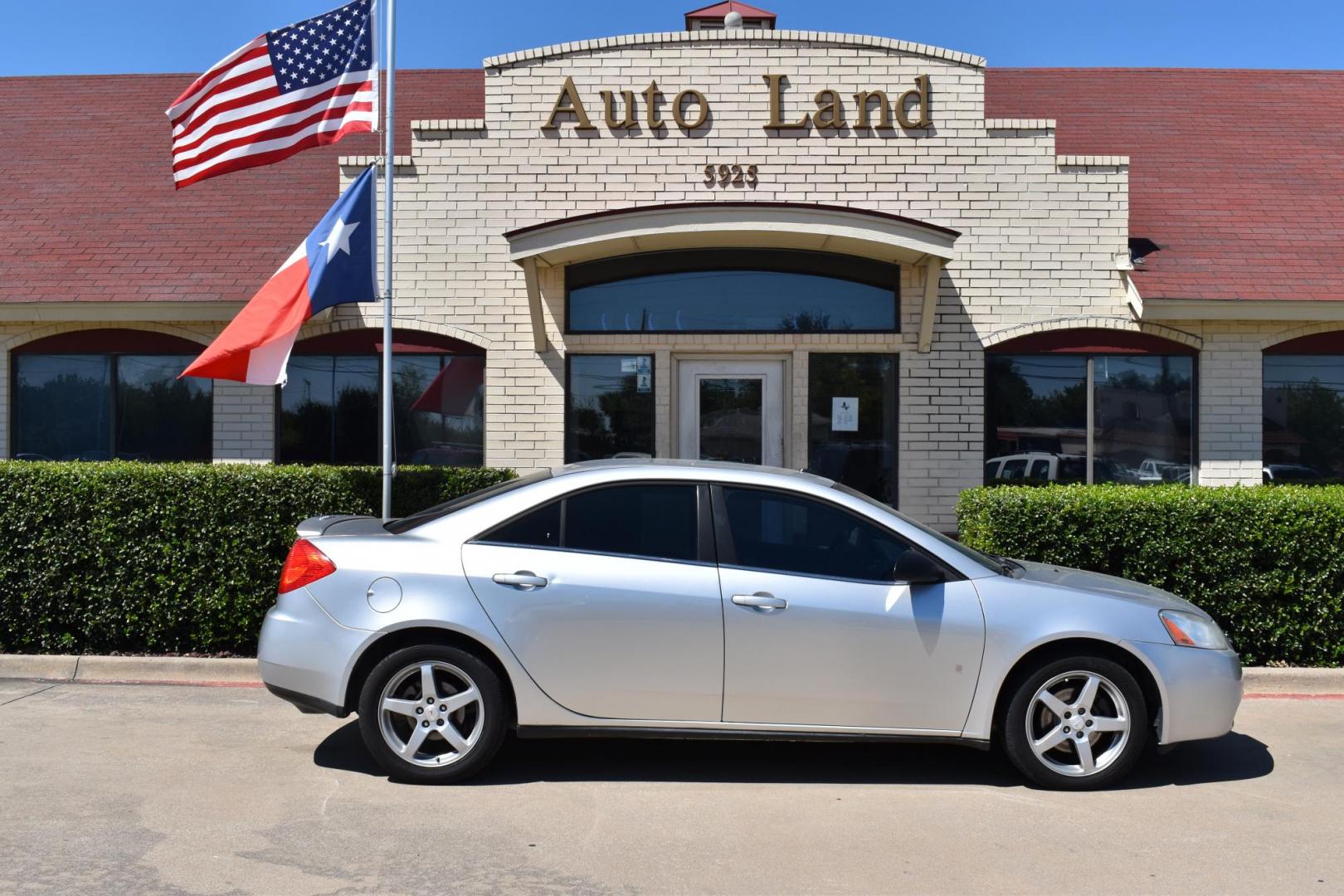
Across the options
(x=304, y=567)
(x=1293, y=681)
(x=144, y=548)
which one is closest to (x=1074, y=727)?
(x=1293, y=681)

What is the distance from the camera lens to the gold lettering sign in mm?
10914

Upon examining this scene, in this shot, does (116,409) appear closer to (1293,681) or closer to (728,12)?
(728,12)

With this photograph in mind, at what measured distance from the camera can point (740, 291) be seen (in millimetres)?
10883

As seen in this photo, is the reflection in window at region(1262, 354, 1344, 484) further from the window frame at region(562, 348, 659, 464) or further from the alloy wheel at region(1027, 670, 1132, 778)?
the alloy wheel at region(1027, 670, 1132, 778)

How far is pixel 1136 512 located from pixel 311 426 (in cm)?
720

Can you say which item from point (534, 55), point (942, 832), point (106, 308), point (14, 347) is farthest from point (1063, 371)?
point (14, 347)

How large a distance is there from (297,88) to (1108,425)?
741 cm

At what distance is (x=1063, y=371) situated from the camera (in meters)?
10.9

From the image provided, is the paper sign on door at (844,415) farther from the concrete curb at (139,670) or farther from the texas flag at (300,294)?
the concrete curb at (139,670)

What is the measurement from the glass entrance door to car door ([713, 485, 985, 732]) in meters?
5.20

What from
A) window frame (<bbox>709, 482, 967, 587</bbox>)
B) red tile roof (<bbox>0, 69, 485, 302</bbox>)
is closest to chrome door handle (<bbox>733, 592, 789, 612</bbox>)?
window frame (<bbox>709, 482, 967, 587</bbox>)

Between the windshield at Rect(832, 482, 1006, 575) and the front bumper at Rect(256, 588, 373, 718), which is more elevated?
the windshield at Rect(832, 482, 1006, 575)

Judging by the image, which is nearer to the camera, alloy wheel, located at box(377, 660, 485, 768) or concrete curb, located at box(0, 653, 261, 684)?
alloy wheel, located at box(377, 660, 485, 768)

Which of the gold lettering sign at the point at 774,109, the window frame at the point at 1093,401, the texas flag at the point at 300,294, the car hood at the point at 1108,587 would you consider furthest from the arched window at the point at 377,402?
the car hood at the point at 1108,587
